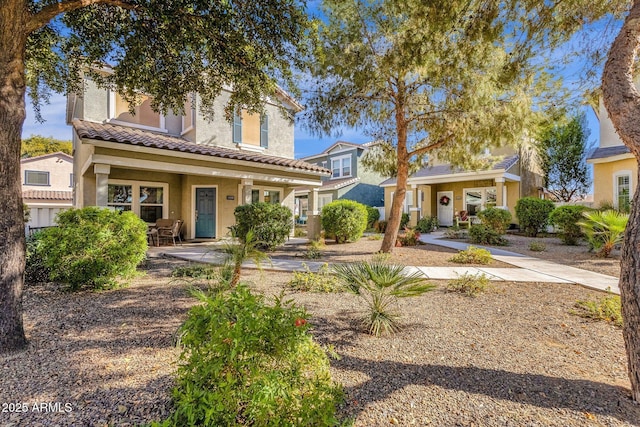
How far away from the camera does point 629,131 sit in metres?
2.50

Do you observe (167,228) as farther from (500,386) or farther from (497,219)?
(497,219)

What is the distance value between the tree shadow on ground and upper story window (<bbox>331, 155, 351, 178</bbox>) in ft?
72.7

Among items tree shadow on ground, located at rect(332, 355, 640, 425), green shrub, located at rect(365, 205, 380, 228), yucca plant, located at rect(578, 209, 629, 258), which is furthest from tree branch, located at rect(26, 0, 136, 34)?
green shrub, located at rect(365, 205, 380, 228)

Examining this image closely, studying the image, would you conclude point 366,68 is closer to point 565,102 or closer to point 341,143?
point 565,102

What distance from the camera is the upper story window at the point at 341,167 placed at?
972 inches

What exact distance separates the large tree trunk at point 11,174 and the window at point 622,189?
17487 millimetres

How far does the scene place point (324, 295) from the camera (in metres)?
5.28

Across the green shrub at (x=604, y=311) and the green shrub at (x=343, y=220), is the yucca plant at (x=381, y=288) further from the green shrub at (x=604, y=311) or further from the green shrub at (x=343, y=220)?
the green shrub at (x=343, y=220)

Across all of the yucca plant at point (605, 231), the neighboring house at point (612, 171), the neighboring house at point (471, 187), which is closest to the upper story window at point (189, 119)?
the neighboring house at point (471, 187)

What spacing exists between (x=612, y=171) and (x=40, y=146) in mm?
46084

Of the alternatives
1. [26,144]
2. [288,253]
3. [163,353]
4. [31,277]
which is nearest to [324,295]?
[163,353]

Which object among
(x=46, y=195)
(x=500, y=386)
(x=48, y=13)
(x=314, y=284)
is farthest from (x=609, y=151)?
(x=46, y=195)

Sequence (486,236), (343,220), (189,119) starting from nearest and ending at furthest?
(343,220)
(486,236)
(189,119)

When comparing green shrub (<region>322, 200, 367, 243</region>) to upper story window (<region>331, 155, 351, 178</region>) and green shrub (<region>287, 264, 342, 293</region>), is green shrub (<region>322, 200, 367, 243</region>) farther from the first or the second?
upper story window (<region>331, 155, 351, 178</region>)
